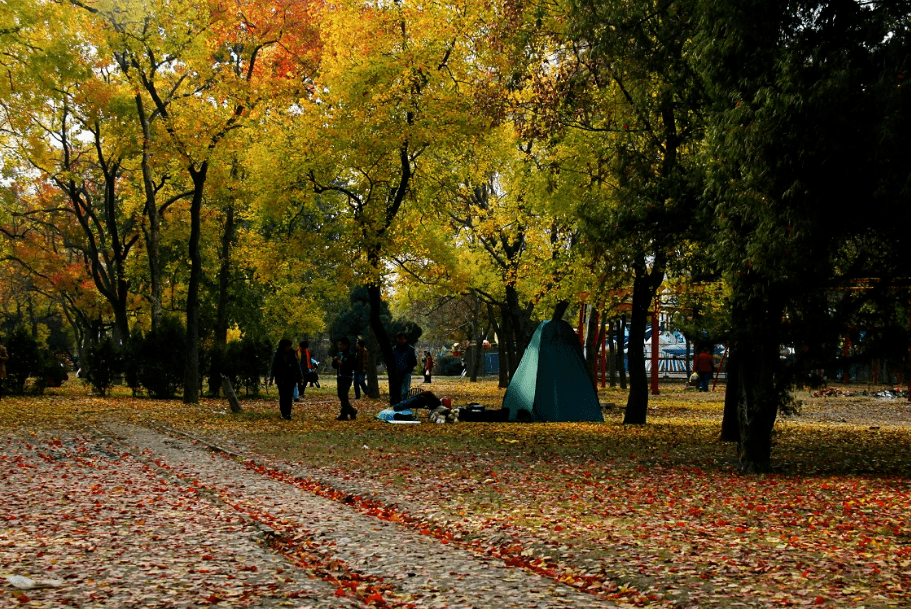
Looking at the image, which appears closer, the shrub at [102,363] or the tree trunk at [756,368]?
the tree trunk at [756,368]

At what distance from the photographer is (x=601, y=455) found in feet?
48.2

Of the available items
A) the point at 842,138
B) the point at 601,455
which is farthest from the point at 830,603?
the point at 601,455

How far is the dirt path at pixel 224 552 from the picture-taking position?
587cm

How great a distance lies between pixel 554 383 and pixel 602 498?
39.5ft

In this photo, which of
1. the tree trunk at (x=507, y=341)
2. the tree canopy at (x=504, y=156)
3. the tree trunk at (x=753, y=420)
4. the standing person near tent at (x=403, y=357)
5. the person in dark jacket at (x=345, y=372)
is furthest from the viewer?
the tree trunk at (x=507, y=341)

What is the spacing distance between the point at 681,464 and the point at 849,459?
296cm

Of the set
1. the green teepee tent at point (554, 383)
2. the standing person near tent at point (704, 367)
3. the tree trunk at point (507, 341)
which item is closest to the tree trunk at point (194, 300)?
the green teepee tent at point (554, 383)

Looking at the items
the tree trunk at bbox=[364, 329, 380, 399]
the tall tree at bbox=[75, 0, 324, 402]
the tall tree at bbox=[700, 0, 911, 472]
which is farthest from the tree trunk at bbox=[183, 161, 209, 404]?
the tall tree at bbox=[700, 0, 911, 472]

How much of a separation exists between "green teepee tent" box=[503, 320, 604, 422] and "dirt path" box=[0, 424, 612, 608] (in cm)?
1110

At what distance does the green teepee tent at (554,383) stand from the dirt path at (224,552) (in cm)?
1110

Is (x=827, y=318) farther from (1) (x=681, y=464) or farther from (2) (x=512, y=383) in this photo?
(2) (x=512, y=383)

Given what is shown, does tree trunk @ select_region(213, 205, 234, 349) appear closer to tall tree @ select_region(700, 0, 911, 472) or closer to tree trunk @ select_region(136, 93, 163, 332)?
tree trunk @ select_region(136, 93, 163, 332)

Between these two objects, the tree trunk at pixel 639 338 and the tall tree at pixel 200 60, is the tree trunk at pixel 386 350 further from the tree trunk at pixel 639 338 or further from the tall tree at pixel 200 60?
the tree trunk at pixel 639 338

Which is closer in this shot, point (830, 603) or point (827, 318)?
point (830, 603)
